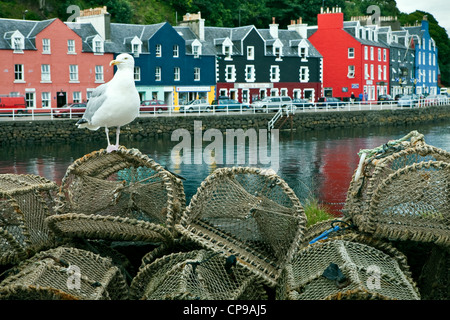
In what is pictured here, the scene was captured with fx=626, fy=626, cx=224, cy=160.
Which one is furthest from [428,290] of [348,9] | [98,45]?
[348,9]

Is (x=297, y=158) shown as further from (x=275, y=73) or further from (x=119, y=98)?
(x=275, y=73)

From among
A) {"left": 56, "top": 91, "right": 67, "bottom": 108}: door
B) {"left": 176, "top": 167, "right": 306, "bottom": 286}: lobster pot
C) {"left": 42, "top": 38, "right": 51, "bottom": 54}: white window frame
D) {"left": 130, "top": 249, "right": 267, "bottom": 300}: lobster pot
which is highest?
{"left": 42, "top": 38, "right": 51, "bottom": 54}: white window frame

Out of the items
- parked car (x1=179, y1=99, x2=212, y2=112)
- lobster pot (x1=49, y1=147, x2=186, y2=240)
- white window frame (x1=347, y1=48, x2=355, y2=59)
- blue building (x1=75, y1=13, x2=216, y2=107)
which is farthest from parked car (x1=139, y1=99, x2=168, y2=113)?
lobster pot (x1=49, y1=147, x2=186, y2=240)

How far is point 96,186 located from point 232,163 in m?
18.6

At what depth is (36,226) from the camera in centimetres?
563

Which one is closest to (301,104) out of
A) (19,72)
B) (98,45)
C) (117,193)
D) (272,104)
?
(272,104)

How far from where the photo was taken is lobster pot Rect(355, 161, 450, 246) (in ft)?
16.1

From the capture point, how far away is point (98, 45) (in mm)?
40281

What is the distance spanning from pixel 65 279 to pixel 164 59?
39.9 metres

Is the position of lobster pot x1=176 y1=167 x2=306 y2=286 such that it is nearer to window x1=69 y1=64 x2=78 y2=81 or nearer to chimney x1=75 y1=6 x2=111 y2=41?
window x1=69 y1=64 x2=78 y2=81

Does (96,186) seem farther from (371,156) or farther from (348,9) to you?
(348,9)

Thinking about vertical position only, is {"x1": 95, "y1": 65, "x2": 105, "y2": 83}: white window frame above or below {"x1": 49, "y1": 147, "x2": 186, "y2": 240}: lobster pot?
above

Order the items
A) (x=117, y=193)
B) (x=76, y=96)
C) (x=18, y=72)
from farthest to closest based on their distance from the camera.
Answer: (x=76, y=96), (x=18, y=72), (x=117, y=193)

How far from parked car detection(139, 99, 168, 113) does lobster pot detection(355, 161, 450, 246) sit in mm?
33558
